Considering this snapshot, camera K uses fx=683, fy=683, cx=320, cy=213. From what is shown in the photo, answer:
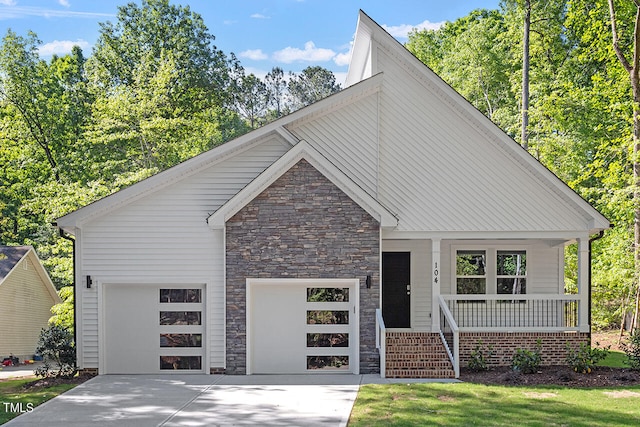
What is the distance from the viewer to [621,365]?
52.4ft

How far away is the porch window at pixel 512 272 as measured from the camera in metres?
17.9

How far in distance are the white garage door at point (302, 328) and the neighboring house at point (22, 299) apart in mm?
16042

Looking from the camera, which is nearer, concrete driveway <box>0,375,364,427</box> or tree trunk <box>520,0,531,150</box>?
concrete driveway <box>0,375,364,427</box>

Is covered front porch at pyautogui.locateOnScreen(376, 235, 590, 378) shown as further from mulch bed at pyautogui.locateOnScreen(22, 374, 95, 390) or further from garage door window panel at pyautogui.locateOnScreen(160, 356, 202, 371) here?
mulch bed at pyautogui.locateOnScreen(22, 374, 95, 390)

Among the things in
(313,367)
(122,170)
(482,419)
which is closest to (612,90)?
(313,367)

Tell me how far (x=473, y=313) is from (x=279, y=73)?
4688cm

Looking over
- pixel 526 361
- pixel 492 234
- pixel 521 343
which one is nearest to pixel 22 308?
pixel 492 234

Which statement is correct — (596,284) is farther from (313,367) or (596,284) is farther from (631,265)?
(313,367)

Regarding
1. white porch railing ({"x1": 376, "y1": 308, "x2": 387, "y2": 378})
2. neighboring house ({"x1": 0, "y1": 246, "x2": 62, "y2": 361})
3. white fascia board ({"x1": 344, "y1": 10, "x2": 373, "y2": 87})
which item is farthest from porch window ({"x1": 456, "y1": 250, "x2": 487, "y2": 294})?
neighboring house ({"x1": 0, "y1": 246, "x2": 62, "y2": 361})

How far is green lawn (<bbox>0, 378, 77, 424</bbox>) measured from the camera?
449 inches

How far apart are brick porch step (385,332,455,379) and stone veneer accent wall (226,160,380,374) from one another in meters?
0.55

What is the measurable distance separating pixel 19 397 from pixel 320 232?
669 cm

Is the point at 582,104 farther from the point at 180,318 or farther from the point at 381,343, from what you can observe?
the point at 180,318

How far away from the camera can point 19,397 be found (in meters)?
12.6
